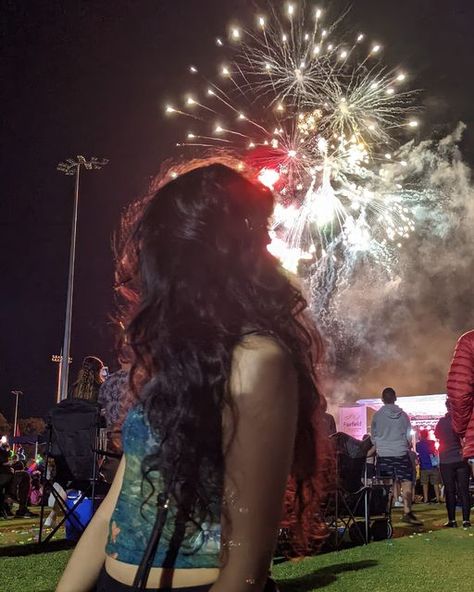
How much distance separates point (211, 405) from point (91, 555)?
2.13ft

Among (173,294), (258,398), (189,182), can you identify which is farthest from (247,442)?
(189,182)

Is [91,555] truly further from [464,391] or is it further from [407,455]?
[407,455]

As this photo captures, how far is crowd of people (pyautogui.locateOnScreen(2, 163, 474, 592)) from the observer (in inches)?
Result: 53.3

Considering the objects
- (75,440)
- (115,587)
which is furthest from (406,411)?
(115,587)

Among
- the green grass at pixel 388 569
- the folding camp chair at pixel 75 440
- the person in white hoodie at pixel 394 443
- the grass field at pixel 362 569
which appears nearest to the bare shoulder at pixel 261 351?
the grass field at pixel 362 569

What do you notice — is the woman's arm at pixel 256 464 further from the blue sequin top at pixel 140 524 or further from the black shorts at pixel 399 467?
the black shorts at pixel 399 467

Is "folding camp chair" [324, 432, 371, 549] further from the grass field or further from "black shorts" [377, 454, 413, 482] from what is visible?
"black shorts" [377, 454, 413, 482]

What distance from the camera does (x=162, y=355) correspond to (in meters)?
1.56

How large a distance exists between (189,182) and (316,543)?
3.53 feet

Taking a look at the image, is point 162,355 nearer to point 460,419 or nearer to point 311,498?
point 311,498

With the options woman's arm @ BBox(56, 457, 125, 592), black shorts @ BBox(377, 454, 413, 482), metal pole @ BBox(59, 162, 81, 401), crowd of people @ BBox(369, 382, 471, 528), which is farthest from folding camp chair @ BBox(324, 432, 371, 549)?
metal pole @ BBox(59, 162, 81, 401)

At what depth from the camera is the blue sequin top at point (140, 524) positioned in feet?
4.70

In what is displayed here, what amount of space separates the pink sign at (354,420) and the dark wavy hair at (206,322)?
72.3 feet

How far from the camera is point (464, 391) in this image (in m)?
5.22
